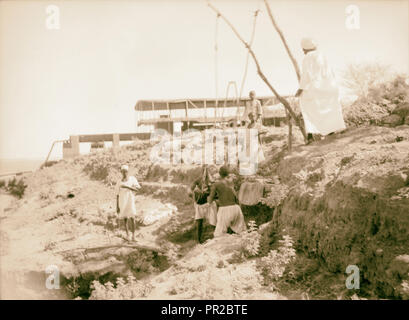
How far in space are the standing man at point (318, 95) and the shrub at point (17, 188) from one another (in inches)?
482

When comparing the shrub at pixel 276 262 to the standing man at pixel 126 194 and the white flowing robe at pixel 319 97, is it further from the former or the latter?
the standing man at pixel 126 194

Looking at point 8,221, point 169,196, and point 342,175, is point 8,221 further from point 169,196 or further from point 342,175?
point 342,175

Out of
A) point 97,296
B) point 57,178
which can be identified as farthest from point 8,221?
point 97,296

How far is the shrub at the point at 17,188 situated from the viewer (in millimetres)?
15641

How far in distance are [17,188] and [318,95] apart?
12731mm

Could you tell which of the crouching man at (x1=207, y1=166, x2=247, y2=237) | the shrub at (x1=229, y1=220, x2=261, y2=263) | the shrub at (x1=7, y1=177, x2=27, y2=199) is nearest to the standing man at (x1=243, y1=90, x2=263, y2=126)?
the crouching man at (x1=207, y1=166, x2=247, y2=237)

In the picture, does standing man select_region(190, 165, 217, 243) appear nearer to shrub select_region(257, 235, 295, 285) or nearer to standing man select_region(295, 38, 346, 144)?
shrub select_region(257, 235, 295, 285)

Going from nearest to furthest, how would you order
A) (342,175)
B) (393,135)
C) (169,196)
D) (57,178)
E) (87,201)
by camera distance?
1. (342,175)
2. (393,135)
3. (169,196)
4. (87,201)
5. (57,178)

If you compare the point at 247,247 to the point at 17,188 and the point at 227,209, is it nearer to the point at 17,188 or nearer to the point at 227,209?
the point at 227,209

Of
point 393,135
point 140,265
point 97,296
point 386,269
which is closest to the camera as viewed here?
point 386,269

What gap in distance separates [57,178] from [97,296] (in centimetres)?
1078

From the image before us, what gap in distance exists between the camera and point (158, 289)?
6.56 m

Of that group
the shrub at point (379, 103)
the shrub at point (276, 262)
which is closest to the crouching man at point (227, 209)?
the shrub at point (276, 262)

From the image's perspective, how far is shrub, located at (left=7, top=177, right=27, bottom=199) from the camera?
15.6 meters
